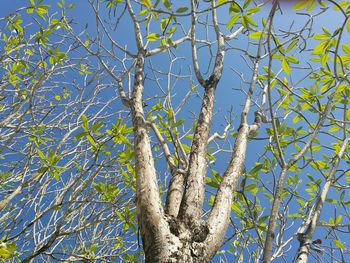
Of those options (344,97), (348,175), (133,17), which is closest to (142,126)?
(133,17)

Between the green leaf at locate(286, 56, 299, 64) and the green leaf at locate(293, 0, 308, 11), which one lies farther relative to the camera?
the green leaf at locate(286, 56, 299, 64)

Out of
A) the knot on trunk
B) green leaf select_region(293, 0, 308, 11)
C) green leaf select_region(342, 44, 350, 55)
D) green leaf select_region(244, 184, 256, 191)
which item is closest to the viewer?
the knot on trunk

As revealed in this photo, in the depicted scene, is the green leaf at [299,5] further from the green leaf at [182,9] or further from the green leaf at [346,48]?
the green leaf at [182,9]

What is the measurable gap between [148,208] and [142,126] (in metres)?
0.50

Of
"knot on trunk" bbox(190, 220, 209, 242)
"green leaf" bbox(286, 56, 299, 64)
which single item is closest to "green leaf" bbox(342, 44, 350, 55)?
"green leaf" bbox(286, 56, 299, 64)

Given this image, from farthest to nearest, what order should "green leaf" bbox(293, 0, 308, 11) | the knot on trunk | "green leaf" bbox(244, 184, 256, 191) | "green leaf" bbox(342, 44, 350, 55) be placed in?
1. "green leaf" bbox(342, 44, 350, 55)
2. "green leaf" bbox(244, 184, 256, 191)
3. "green leaf" bbox(293, 0, 308, 11)
4. the knot on trunk

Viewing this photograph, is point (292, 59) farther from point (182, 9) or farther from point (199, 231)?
point (199, 231)

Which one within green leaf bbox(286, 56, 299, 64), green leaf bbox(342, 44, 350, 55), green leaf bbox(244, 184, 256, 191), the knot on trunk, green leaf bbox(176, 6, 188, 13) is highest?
green leaf bbox(176, 6, 188, 13)

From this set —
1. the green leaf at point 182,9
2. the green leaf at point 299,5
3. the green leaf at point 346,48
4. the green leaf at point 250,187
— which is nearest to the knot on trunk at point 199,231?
the green leaf at point 250,187

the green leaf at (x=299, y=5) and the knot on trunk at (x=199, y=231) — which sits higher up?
the green leaf at (x=299, y=5)

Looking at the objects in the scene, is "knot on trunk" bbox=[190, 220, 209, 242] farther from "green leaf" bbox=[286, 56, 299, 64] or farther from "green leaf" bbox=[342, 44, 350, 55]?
"green leaf" bbox=[342, 44, 350, 55]

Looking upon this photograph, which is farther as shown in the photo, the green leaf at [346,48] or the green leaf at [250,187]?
the green leaf at [346,48]

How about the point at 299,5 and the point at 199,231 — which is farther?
the point at 299,5

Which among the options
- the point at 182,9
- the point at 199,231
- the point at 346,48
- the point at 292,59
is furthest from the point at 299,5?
the point at 199,231
